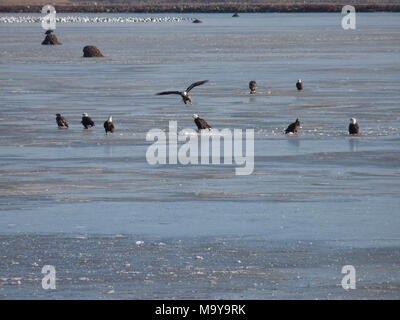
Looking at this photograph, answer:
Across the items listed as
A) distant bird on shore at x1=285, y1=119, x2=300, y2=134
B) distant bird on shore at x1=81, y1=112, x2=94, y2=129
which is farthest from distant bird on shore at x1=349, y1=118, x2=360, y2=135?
distant bird on shore at x1=81, y1=112, x2=94, y2=129

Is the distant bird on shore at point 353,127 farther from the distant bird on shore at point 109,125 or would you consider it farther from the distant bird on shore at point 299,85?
the distant bird on shore at point 299,85

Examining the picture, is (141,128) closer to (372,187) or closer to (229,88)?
(372,187)

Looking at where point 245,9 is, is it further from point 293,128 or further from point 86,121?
point 293,128

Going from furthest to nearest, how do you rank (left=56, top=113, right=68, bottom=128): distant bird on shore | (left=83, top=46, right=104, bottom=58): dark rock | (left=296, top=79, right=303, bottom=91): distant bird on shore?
(left=83, top=46, right=104, bottom=58): dark rock < (left=296, top=79, right=303, bottom=91): distant bird on shore < (left=56, top=113, right=68, bottom=128): distant bird on shore

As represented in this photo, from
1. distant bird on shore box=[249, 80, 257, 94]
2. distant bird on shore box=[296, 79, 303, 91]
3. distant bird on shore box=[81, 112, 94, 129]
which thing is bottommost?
distant bird on shore box=[81, 112, 94, 129]

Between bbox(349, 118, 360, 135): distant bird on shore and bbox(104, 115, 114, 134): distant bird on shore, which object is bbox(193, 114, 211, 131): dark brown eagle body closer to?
bbox(104, 115, 114, 134): distant bird on shore

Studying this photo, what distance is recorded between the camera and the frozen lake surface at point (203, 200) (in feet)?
30.7

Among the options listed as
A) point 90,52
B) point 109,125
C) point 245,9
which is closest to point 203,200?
point 109,125

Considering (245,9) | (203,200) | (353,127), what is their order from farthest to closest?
(245,9), (353,127), (203,200)

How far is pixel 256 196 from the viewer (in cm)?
1320

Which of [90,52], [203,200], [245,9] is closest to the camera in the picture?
[203,200]

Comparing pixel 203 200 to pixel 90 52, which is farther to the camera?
pixel 90 52

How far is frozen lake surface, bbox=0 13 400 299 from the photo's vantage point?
369 inches

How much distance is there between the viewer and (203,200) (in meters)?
12.9
